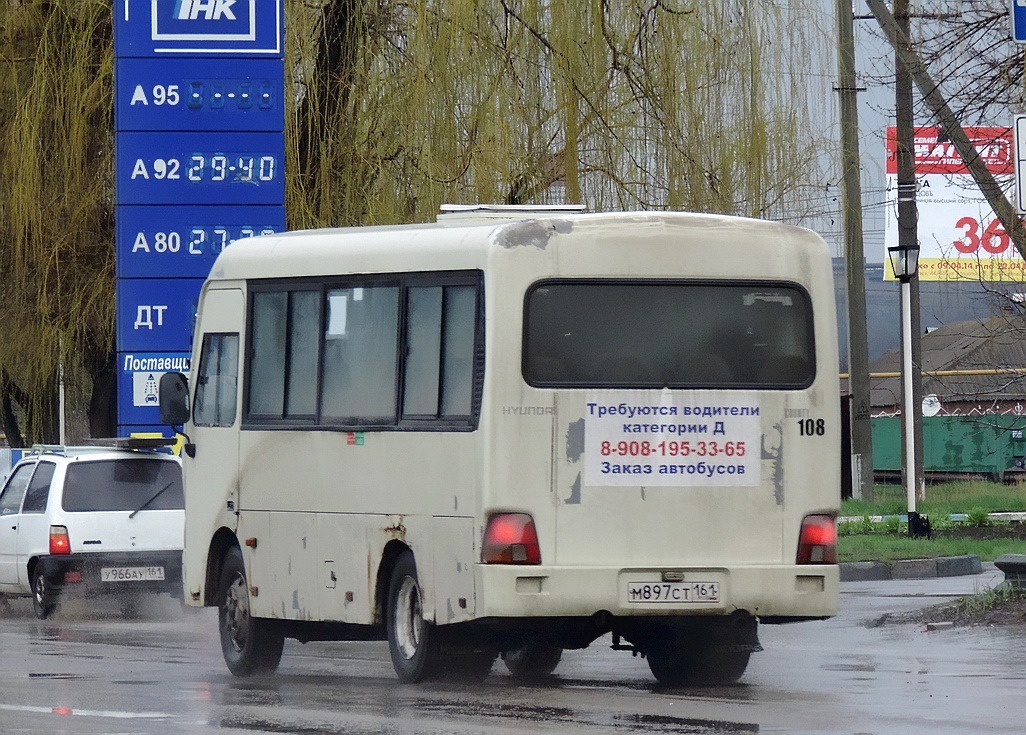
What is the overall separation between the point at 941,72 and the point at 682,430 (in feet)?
21.2

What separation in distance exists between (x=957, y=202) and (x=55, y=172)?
947cm

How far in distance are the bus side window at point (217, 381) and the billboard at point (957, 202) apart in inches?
212

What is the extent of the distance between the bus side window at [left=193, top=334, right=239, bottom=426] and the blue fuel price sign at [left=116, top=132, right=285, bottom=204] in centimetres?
740

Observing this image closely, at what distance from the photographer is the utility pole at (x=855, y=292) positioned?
98.4ft

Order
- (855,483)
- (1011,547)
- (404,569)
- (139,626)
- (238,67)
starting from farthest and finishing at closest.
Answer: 1. (855,483)
2. (1011,547)
3. (238,67)
4. (139,626)
5. (404,569)

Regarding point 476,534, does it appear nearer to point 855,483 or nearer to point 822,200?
point 822,200

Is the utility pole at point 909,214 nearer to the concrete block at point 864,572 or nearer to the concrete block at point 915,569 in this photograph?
the concrete block at point 915,569

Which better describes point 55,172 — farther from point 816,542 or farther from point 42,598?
point 816,542

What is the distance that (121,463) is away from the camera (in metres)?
21.5

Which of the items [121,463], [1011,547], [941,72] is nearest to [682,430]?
[941,72]

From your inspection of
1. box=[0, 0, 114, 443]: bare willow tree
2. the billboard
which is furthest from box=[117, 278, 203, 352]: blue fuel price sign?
the billboard

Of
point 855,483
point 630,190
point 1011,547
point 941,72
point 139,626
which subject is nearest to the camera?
point 941,72

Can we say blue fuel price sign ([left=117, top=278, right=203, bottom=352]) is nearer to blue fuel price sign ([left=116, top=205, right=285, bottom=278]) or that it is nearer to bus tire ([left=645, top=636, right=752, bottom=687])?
blue fuel price sign ([left=116, top=205, right=285, bottom=278])

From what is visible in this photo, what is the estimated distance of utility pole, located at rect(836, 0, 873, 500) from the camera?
30.0 meters
